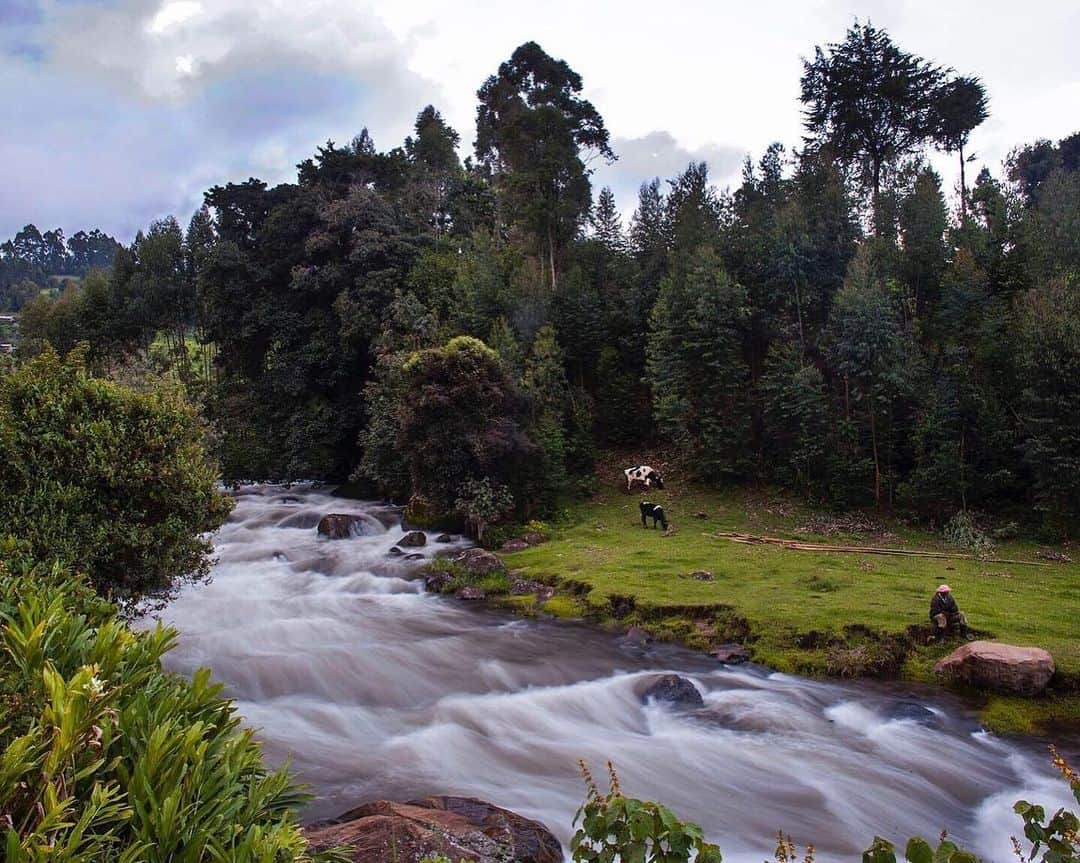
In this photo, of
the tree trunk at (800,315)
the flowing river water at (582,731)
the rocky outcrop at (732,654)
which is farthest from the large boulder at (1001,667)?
the tree trunk at (800,315)

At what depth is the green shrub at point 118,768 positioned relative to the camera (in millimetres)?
3553

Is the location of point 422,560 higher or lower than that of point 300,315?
lower

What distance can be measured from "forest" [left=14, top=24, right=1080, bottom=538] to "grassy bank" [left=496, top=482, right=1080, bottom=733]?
8.48 ft

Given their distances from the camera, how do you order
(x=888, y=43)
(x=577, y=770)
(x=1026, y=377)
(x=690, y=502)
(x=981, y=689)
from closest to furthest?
(x=577, y=770), (x=981, y=689), (x=1026, y=377), (x=690, y=502), (x=888, y=43)

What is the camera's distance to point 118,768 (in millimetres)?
4129

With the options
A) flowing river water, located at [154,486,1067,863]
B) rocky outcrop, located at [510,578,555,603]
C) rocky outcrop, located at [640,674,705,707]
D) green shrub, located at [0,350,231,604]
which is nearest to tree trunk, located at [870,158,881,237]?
rocky outcrop, located at [510,578,555,603]

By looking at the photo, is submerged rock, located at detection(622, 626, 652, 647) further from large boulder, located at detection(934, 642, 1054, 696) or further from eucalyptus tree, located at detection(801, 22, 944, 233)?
eucalyptus tree, located at detection(801, 22, 944, 233)

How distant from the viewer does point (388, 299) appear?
31609mm

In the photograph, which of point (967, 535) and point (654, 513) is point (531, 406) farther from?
point (967, 535)

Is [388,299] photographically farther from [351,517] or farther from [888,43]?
[888,43]

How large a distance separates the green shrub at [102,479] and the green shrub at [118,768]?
578 cm

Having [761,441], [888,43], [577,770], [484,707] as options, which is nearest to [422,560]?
[484,707]

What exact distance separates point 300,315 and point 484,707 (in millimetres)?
26720

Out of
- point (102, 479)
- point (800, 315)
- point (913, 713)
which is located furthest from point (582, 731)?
point (800, 315)
